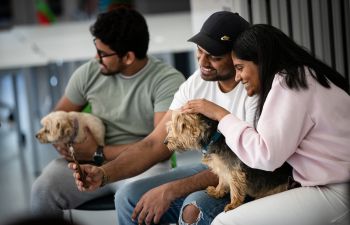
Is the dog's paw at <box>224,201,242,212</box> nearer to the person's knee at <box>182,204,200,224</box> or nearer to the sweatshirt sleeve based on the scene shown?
the person's knee at <box>182,204,200,224</box>

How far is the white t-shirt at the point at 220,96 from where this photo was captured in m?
2.36

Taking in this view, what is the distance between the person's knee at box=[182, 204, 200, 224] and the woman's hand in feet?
1.26

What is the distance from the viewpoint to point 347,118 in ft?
6.56

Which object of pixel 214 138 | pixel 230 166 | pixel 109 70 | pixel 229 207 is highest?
pixel 109 70

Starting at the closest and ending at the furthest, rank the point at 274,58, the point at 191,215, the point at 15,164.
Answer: the point at 274,58, the point at 191,215, the point at 15,164

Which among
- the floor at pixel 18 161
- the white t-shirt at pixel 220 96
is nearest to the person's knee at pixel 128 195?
the white t-shirt at pixel 220 96

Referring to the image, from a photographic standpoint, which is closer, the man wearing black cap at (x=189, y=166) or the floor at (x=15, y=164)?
the man wearing black cap at (x=189, y=166)

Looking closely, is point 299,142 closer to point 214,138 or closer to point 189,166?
point 214,138

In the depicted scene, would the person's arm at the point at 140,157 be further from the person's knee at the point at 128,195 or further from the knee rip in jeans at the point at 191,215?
the knee rip in jeans at the point at 191,215

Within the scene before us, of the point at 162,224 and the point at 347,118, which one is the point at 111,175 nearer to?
the point at 162,224

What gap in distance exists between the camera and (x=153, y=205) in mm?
2463

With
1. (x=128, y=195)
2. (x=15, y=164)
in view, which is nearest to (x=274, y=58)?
(x=128, y=195)

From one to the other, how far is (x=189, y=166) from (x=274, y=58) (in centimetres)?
85

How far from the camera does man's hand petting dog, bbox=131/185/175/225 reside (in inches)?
97.0
